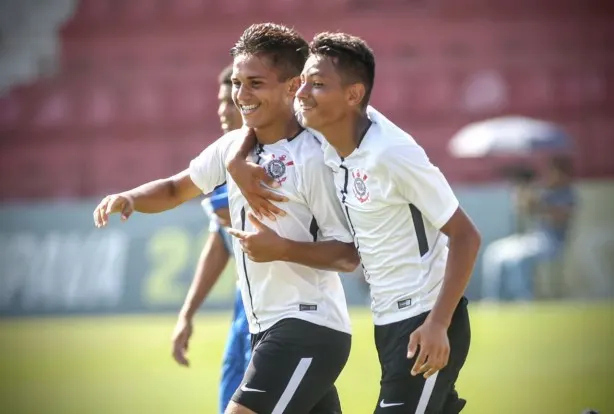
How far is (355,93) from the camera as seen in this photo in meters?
4.38

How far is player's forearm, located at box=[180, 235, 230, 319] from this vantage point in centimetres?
562

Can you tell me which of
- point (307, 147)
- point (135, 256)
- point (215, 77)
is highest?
point (215, 77)

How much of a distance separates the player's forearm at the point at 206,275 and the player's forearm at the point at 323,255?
144 centimetres

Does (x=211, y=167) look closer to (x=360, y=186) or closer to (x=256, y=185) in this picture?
(x=256, y=185)

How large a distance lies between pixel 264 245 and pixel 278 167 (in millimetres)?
391

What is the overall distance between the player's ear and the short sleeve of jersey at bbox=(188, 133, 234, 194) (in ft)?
2.00

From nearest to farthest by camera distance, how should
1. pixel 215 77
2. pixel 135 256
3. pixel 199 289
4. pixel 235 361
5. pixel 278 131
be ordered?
1. pixel 278 131
2. pixel 235 361
3. pixel 199 289
4. pixel 135 256
5. pixel 215 77

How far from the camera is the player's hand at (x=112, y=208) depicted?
14.3 feet

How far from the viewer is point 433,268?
4.25 metres

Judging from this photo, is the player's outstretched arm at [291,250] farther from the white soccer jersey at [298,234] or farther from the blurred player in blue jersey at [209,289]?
the blurred player in blue jersey at [209,289]

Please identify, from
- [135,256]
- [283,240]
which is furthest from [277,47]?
[135,256]

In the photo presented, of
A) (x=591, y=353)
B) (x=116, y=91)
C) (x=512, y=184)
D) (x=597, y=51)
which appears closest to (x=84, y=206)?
(x=116, y=91)

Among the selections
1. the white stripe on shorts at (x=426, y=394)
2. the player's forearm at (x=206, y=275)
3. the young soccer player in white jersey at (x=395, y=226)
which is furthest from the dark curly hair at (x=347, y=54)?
the player's forearm at (x=206, y=275)

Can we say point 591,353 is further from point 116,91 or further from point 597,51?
point 116,91
